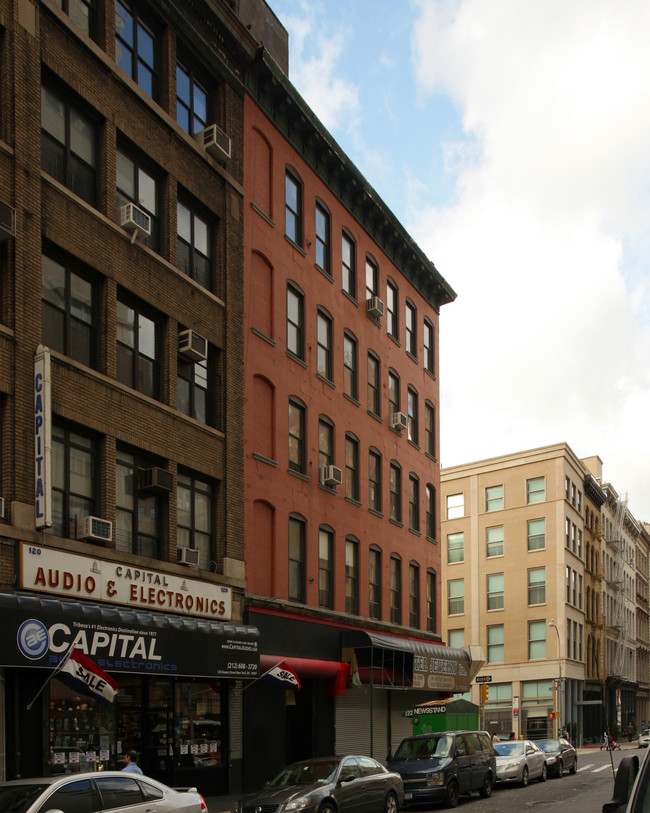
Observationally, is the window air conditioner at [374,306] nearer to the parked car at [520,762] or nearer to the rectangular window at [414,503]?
the rectangular window at [414,503]

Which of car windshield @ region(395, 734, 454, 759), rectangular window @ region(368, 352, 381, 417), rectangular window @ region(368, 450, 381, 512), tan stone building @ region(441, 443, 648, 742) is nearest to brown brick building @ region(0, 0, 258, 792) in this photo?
car windshield @ region(395, 734, 454, 759)

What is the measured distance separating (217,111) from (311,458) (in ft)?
34.0

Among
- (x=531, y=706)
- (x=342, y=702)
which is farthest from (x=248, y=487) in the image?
(x=531, y=706)

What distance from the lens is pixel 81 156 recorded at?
69.4 feet

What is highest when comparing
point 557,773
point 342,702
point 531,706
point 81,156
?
point 81,156

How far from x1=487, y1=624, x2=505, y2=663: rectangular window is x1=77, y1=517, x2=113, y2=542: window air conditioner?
167 feet

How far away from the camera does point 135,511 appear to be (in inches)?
848

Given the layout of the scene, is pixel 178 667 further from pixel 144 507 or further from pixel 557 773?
pixel 557 773

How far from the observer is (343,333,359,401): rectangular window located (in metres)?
34.0

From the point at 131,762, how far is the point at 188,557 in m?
5.61

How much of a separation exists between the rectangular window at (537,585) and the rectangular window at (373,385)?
33251 millimetres

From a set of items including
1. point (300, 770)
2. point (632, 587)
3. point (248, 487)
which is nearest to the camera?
point (300, 770)

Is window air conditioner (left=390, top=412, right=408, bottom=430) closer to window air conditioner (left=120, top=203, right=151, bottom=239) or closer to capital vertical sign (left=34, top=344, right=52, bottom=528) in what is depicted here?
window air conditioner (left=120, top=203, right=151, bottom=239)

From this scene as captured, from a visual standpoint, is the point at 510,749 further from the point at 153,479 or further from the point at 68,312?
the point at 68,312
